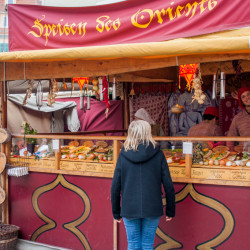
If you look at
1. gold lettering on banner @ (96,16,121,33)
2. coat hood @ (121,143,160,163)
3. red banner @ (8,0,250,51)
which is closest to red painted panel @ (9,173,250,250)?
coat hood @ (121,143,160,163)

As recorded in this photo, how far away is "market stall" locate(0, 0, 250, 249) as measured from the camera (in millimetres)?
3936

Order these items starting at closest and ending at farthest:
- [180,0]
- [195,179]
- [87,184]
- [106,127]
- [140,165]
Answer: [140,165] < [195,179] < [180,0] < [87,184] < [106,127]

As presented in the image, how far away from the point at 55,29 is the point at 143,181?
3.20m

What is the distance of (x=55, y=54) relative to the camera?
4.32 metres

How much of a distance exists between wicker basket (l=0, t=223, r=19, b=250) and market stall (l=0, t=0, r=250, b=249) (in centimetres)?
28

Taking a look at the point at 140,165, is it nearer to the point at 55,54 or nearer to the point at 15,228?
the point at 55,54

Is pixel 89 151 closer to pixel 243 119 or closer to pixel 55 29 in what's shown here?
pixel 55 29

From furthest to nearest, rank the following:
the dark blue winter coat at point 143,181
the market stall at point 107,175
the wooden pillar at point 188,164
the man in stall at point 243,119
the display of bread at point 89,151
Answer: the man in stall at point 243,119 → the display of bread at point 89,151 → the wooden pillar at point 188,164 → the market stall at point 107,175 → the dark blue winter coat at point 143,181

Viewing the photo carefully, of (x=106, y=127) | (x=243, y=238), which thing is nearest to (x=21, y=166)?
(x=243, y=238)

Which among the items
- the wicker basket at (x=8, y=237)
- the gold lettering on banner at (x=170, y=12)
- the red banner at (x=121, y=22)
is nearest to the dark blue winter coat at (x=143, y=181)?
the red banner at (x=121, y=22)

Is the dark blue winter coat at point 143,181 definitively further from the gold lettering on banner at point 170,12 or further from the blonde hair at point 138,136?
the gold lettering on banner at point 170,12

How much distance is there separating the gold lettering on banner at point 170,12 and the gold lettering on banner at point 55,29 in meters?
0.90

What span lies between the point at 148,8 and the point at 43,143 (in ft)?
8.78

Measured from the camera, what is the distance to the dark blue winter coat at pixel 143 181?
344 cm
